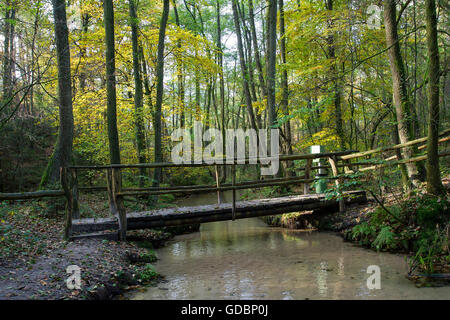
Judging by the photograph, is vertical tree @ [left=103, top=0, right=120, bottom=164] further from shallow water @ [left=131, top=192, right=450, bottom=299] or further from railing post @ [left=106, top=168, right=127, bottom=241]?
shallow water @ [left=131, top=192, right=450, bottom=299]

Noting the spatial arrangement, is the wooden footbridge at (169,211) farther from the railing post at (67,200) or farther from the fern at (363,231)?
the fern at (363,231)

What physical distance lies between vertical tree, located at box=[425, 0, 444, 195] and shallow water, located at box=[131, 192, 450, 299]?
5.80 feet

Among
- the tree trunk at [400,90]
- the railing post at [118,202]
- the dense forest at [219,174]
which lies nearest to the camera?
the dense forest at [219,174]

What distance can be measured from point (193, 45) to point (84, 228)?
379 inches

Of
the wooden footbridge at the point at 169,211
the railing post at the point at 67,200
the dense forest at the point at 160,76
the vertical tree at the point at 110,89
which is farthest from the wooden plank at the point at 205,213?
the vertical tree at the point at 110,89

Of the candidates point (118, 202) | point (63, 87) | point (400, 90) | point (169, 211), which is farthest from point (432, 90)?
point (63, 87)

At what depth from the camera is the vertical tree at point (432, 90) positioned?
5.45 meters

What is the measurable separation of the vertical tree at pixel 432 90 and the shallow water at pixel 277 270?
1768mm

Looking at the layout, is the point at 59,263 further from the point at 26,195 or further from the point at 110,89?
the point at 110,89

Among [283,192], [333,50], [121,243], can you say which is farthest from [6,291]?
[333,50]

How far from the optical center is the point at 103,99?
512 inches

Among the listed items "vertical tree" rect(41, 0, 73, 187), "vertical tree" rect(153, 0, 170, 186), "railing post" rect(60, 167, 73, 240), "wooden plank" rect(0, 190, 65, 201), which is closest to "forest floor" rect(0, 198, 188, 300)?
"railing post" rect(60, 167, 73, 240)

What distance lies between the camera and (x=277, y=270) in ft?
18.2
